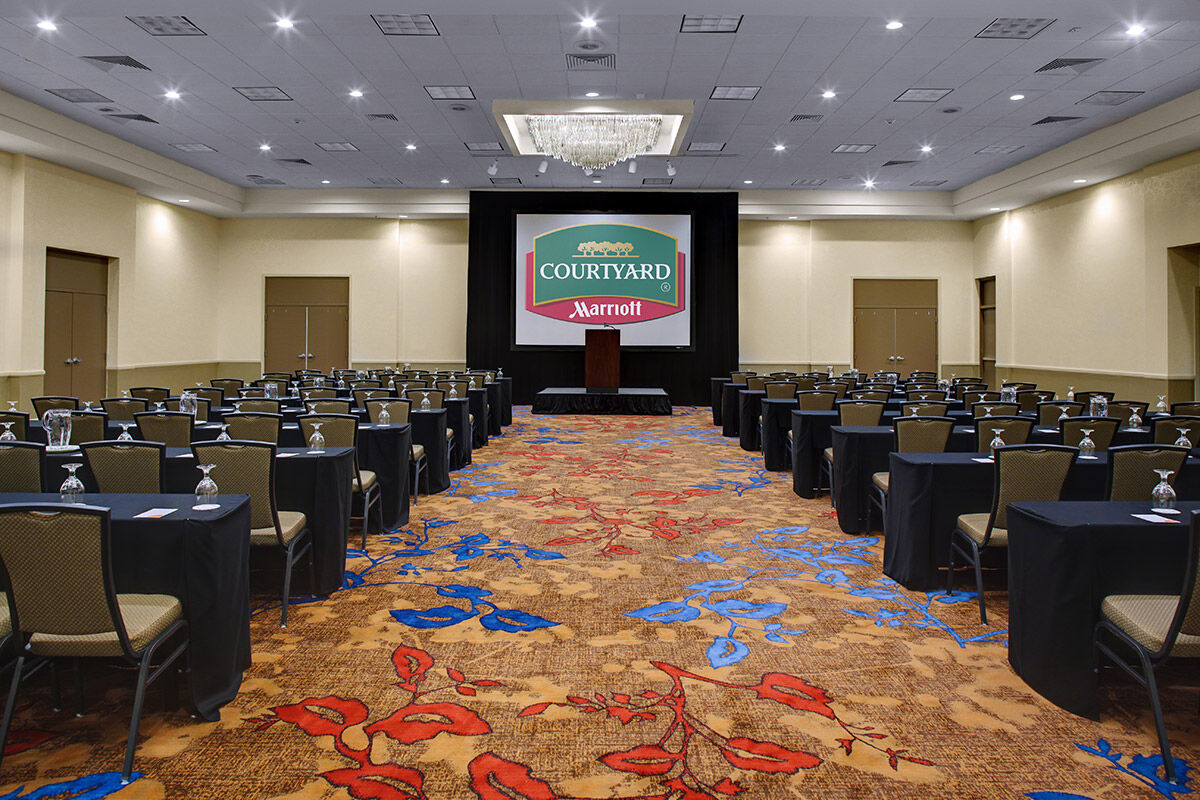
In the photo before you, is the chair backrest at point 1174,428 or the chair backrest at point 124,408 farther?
the chair backrest at point 124,408

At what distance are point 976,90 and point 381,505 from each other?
8595mm

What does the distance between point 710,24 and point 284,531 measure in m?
6.30

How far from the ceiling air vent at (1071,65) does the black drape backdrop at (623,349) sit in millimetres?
7701

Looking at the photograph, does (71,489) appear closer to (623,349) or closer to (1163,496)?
(1163,496)

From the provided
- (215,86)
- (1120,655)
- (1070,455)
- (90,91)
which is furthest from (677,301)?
(1120,655)

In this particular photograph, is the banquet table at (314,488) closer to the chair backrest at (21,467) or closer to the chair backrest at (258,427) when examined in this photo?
the chair backrest at (21,467)

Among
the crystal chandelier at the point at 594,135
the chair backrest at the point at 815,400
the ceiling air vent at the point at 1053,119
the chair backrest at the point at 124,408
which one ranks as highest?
the ceiling air vent at the point at 1053,119

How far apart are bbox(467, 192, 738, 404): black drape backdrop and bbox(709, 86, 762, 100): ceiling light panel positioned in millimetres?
6202

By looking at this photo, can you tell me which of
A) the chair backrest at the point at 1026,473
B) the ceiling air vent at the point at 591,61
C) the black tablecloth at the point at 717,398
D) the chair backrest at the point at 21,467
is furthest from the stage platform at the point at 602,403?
the chair backrest at the point at 21,467

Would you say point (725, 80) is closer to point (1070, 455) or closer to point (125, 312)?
point (1070, 455)

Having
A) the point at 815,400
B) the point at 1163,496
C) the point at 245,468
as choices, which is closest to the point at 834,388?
the point at 815,400

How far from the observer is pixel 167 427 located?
5.38 metres

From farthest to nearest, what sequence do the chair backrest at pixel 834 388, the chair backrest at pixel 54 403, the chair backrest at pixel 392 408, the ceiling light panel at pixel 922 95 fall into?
1. the ceiling light panel at pixel 922 95
2. the chair backrest at pixel 834 388
3. the chair backrest at pixel 54 403
4. the chair backrest at pixel 392 408

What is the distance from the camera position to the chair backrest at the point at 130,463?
3768 mm
